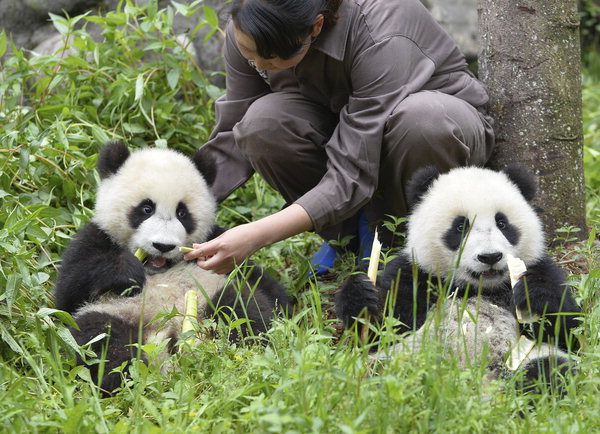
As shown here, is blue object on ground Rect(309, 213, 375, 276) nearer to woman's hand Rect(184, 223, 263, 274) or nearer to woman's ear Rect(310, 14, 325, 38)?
woman's hand Rect(184, 223, 263, 274)

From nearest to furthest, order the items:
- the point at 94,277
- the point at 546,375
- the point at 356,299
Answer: the point at 546,375 < the point at 356,299 < the point at 94,277

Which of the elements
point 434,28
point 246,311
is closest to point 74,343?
point 246,311

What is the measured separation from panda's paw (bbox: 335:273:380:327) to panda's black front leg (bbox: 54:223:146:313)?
3.00 ft

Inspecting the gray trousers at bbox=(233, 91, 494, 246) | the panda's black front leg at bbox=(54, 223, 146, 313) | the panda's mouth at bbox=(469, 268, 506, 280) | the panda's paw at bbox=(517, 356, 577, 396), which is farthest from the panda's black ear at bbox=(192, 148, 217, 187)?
the panda's paw at bbox=(517, 356, 577, 396)

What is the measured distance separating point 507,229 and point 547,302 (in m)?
0.40

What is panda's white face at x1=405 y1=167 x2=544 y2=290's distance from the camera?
3277 millimetres

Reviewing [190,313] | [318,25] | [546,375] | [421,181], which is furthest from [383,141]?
[546,375]

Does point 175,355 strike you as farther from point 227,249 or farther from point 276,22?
point 276,22

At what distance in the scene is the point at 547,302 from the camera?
3.09 metres

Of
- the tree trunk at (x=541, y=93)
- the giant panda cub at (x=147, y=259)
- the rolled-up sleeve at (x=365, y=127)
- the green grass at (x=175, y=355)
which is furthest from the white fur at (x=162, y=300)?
the tree trunk at (x=541, y=93)

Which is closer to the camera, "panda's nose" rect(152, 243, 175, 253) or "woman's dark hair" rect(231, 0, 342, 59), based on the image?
"woman's dark hair" rect(231, 0, 342, 59)

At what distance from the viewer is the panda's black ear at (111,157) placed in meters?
3.87

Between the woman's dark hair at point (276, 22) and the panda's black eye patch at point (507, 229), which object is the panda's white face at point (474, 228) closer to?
the panda's black eye patch at point (507, 229)

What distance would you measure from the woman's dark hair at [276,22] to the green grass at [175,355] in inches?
41.5
